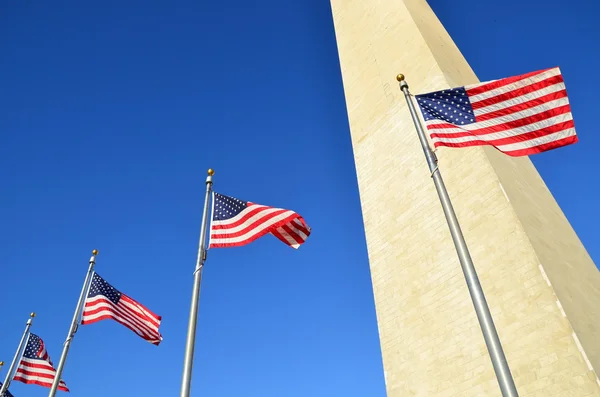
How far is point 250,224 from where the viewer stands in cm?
916

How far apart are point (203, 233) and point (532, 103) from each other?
22.0 feet

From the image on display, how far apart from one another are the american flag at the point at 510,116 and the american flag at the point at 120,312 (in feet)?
27.5

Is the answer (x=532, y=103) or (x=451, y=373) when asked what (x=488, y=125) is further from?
(x=451, y=373)

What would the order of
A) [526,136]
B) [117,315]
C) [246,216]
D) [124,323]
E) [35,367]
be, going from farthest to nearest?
[35,367] → [117,315] → [124,323] → [246,216] → [526,136]

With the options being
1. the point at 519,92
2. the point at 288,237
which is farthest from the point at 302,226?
the point at 519,92

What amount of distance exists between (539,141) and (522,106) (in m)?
0.72

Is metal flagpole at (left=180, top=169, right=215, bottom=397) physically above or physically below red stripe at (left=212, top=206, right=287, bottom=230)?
below

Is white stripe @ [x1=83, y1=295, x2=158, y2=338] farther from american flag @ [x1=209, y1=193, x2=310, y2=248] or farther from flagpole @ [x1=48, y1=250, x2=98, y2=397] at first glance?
american flag @ [x1=209, y1=193, x2=310, y2=248]

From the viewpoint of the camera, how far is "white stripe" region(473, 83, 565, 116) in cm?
772

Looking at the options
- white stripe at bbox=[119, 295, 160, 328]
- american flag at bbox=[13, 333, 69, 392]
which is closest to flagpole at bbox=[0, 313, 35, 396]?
american flag at bbox=[13, 333, 69, 392]

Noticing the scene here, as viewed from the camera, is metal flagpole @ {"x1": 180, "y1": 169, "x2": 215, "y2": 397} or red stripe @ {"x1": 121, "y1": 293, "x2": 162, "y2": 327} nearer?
metal flagpole @ {"x1": 180, "y1": 169, "x2": 215, "y2": 397}

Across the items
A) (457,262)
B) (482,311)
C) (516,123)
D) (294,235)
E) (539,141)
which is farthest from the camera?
(457,262)

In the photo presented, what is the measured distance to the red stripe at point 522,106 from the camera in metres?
7.68

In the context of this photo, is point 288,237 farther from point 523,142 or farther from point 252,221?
point 523,142
